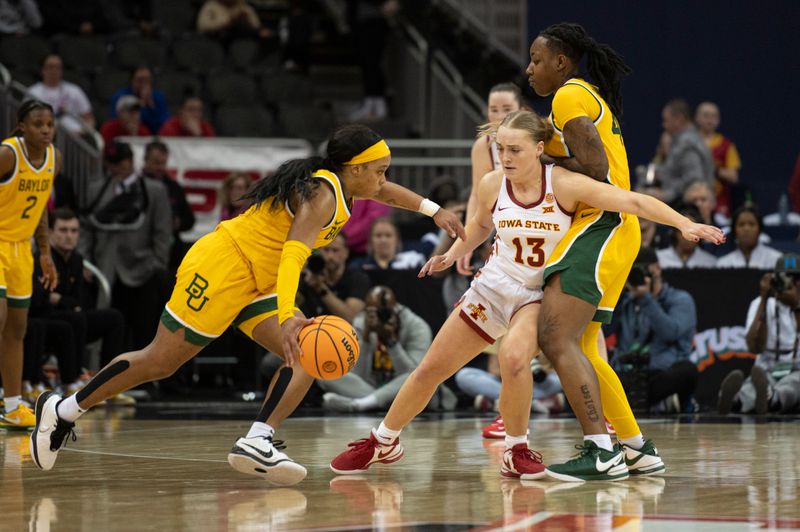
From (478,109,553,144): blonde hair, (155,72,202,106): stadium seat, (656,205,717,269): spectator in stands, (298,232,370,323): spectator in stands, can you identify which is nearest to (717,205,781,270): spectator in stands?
(656,205,717,269): spectator in stands

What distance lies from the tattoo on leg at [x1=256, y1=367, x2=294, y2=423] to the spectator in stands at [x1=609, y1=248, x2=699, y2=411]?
5109mm

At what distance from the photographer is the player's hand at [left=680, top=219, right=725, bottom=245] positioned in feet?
18.6

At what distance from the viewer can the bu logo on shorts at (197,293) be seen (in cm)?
636

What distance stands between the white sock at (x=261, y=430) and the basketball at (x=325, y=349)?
0.32 meters

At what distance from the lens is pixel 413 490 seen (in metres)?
5.90

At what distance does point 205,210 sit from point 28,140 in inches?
213

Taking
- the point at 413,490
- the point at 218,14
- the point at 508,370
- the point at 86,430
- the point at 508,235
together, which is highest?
the point at 218,14

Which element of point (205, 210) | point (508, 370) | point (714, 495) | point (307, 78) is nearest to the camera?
point (714, 495)

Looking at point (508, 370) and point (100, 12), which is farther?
point (100, 12)

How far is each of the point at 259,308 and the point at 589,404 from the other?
5.34 ft

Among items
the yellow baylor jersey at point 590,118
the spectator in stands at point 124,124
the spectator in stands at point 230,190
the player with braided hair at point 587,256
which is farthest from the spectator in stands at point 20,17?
the yellow baylor jersey at point 590,118

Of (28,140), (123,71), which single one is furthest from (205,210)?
(28,140)

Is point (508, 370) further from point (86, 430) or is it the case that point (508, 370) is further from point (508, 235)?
point (86, 430)

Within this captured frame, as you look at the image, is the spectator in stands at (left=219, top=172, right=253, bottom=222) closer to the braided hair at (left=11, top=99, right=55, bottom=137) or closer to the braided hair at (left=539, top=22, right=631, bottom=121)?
the braided hair at (left=11, top=99, right=55, bottom=137)
